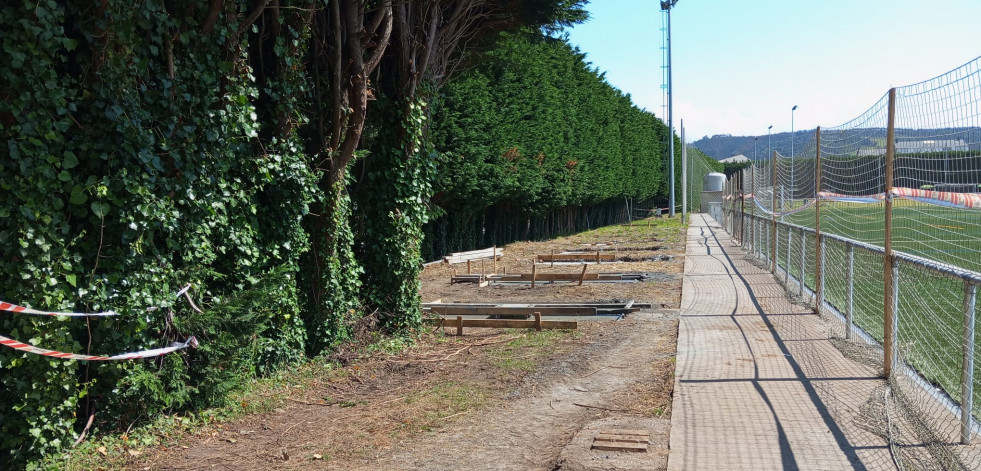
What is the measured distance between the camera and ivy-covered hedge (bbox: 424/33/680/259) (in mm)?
20875

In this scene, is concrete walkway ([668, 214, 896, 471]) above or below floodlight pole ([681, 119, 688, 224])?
below

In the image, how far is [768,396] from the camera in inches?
261

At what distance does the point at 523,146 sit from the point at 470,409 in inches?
781

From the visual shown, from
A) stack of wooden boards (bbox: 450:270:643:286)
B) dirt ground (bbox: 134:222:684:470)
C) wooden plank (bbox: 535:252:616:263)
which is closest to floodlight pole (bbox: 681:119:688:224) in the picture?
wooden plank (bbox: 535:252:616:263)

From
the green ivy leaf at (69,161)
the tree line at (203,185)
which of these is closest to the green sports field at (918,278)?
the tree line at (203,185)

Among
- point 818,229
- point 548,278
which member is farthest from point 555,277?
point 818,229


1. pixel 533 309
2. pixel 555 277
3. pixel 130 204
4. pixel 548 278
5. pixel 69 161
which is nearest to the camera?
pixel 69 161

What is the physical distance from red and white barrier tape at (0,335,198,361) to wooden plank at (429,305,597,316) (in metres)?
5.67

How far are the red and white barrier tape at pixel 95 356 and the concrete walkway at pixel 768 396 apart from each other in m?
3.82

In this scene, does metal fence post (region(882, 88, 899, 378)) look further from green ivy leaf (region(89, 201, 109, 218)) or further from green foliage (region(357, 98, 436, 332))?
green ivy leaf (region(89, 201, 109, 218))

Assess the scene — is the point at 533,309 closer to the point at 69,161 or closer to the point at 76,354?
the point at 76,354

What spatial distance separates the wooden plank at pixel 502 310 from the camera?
11664 mm

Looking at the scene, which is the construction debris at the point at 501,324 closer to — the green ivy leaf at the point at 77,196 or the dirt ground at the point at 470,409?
the dirt ground at the point at 470,409

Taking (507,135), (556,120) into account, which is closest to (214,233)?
(507,135)
